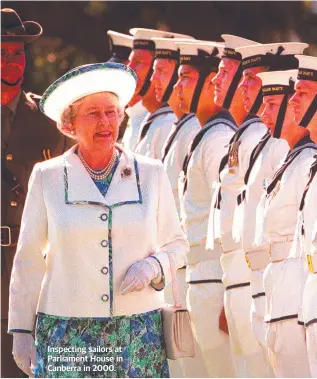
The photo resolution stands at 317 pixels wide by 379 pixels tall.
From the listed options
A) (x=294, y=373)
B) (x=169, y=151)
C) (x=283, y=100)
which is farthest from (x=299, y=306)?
(x=169, y=151)

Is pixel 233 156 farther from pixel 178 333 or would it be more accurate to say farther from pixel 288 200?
pixel 178 333

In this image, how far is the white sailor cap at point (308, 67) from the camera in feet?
37.5

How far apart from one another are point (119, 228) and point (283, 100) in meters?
2.73

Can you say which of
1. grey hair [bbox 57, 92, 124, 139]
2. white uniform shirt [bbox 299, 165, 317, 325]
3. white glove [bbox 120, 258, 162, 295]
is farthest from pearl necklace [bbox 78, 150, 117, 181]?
white uniform shirt [bbox 299, 165, 317, 325]

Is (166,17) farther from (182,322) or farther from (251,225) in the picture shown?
(182,322)

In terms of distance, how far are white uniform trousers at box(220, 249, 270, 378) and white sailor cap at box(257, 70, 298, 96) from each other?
54.0 inches

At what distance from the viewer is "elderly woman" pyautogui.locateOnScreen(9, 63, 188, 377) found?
9.70 metres

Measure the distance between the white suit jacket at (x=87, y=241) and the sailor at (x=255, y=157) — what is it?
240cm

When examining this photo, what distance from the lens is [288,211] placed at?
1177cm

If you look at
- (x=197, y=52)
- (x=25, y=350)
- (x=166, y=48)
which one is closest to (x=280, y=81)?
(x=197, y=52)

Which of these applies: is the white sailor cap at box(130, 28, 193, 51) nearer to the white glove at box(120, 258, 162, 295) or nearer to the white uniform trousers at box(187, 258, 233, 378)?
the white uniform trousers at box(187, 258, 233, 378)

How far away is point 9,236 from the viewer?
13.5m

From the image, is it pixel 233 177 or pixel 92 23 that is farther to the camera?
pixel 92 23

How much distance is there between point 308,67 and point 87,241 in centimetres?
233
